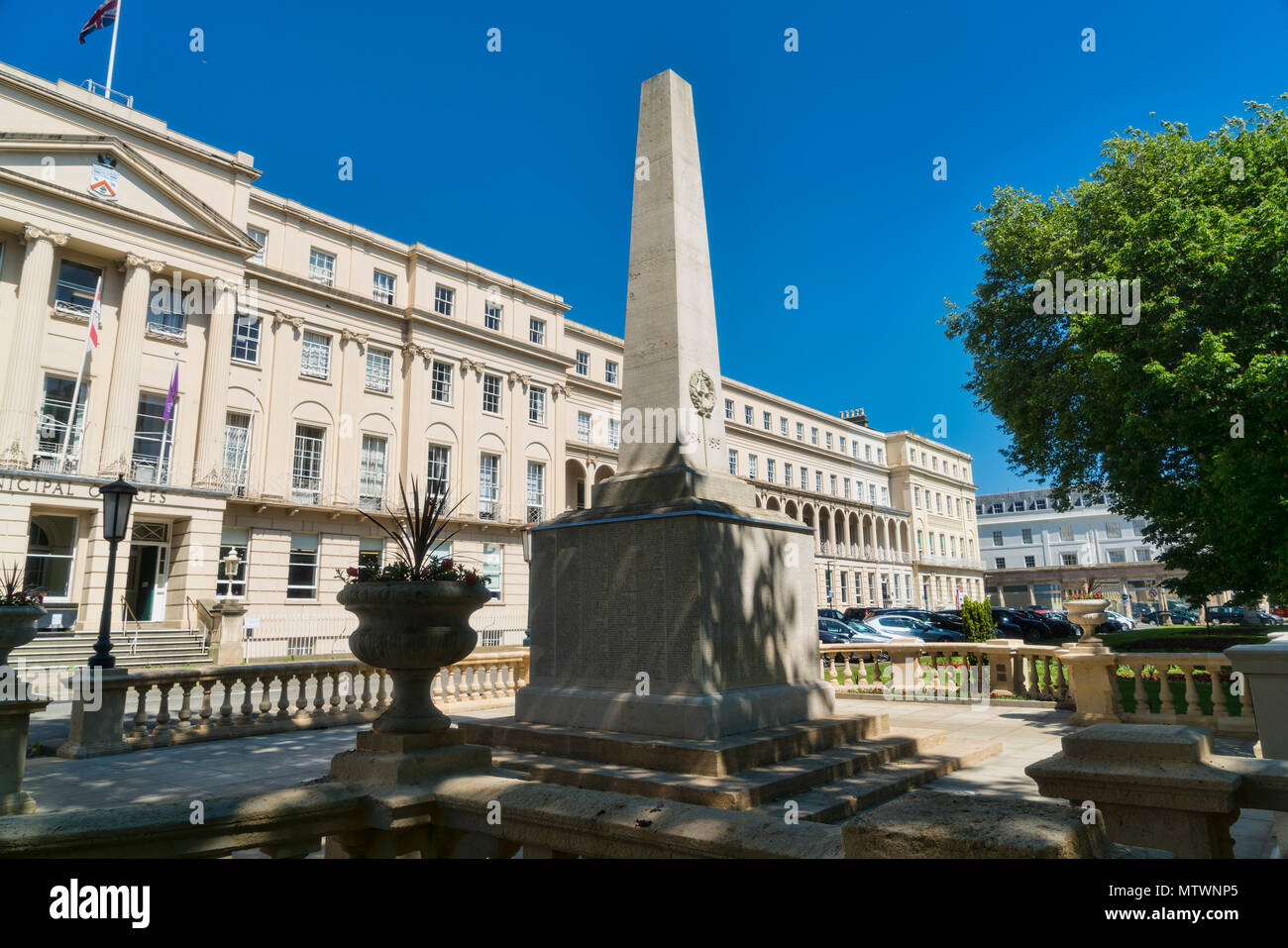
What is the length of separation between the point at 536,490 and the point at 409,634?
3465 cm

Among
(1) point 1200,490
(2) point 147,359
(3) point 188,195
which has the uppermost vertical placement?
(3) point 188,195

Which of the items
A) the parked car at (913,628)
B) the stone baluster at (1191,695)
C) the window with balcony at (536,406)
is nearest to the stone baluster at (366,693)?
the stone baluster at (1191,695)

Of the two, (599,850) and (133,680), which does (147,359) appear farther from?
(599,850)

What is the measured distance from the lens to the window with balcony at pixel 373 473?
3191 centimetres

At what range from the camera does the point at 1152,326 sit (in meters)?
17.3

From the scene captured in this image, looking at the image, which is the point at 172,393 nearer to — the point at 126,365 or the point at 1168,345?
the point at 126,365

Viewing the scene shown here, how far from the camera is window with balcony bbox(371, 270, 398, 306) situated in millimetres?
33938

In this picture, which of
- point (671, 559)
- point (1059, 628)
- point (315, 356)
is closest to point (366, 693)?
point (671, 559)

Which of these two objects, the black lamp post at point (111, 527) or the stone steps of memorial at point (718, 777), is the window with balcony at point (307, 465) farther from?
the stone steps of memorial at point (718, 777)

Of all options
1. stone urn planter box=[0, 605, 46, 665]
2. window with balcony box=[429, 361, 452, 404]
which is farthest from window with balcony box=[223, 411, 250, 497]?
stone urn planter box=[0, 605, 46, 665]

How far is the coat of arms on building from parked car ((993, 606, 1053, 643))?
127 ft

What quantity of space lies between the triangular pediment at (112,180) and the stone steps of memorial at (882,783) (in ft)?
97.7
